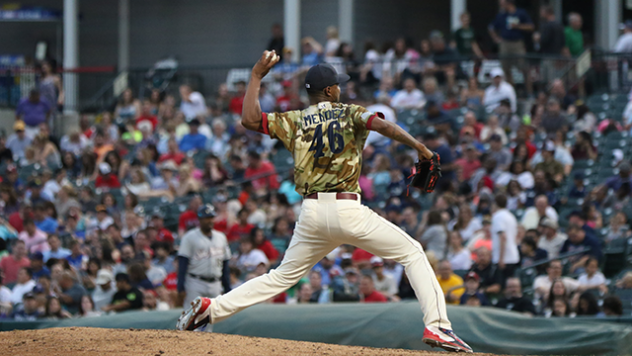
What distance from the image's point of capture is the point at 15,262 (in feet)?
40.2

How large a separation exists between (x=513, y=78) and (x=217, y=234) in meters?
8.13

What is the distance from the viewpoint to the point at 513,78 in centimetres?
1537

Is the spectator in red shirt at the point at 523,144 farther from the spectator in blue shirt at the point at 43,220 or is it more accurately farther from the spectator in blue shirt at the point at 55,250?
the spectator in blue shirt at the point at 43,220

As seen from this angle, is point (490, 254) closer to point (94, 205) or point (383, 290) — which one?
point (383, 290)

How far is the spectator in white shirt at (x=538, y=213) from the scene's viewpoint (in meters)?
11.0

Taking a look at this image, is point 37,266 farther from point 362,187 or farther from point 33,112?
point 33,112

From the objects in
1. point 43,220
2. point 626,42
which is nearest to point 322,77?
point 43,220

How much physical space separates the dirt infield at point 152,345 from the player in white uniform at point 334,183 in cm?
48

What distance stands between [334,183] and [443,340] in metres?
1.23

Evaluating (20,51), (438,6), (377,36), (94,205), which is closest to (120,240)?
(94,205)

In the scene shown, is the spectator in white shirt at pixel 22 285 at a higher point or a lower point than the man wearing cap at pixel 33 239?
lower

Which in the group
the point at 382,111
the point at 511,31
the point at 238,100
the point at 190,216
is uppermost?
the point at 511,31

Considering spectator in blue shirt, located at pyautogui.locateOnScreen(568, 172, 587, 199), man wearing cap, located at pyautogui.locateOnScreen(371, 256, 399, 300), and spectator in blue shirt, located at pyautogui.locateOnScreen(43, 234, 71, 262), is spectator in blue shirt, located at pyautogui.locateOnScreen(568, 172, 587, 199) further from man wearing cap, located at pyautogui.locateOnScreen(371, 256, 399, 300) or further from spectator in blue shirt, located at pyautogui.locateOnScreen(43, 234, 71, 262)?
spectator in blue shirt, located at pyautogui.locateOnScreen(43, 234, 71, 262)

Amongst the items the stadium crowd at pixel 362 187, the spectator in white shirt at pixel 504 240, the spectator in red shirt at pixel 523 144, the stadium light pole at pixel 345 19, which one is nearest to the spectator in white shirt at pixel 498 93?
the stadium crowd at pixel 362 187
